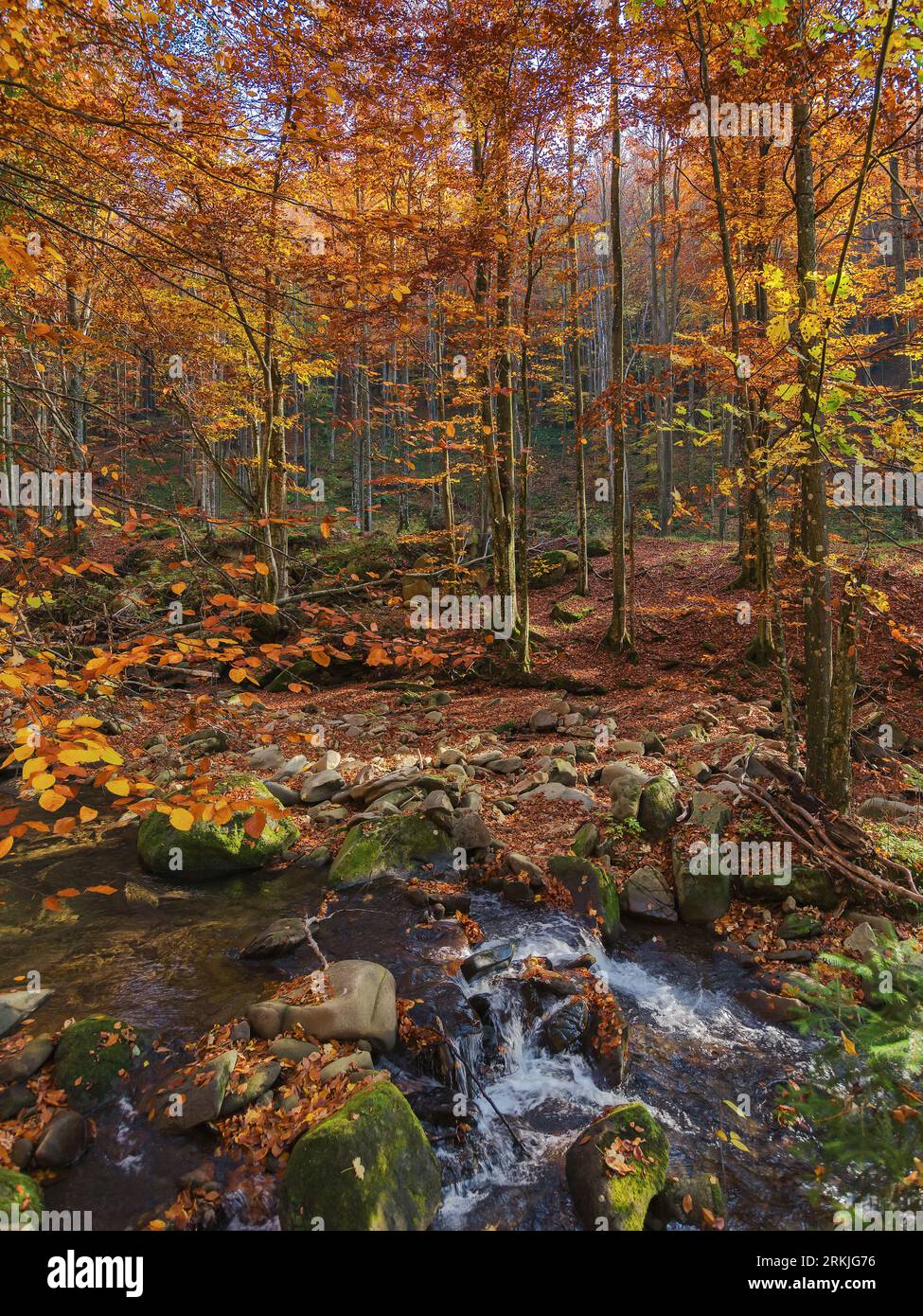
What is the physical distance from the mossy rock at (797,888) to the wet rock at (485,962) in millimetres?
2158

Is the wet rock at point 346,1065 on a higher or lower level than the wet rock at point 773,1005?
higher

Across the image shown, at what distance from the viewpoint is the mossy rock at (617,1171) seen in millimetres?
3234

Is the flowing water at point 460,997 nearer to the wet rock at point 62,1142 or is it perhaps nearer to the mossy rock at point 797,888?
the wet rock at point 62,1142

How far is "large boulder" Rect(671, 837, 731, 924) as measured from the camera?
554cm

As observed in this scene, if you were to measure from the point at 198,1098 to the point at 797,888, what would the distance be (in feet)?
15.1

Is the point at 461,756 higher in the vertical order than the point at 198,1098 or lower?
higher

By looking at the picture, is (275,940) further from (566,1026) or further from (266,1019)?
(566,1026)

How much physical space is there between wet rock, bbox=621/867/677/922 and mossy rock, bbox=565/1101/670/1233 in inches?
81.2

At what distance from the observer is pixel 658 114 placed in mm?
8406

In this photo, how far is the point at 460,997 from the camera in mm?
4621

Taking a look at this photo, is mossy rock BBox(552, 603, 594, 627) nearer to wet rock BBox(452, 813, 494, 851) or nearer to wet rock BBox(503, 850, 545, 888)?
wet rock BBox(452, 813, 494, 851)

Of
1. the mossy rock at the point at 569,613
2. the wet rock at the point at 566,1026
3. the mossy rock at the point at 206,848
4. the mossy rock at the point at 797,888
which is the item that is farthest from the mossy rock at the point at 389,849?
the mossy rock at the point at 569,613

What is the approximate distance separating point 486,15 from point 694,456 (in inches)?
1002

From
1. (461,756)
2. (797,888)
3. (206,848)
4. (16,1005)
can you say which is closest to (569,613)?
(461,756)
